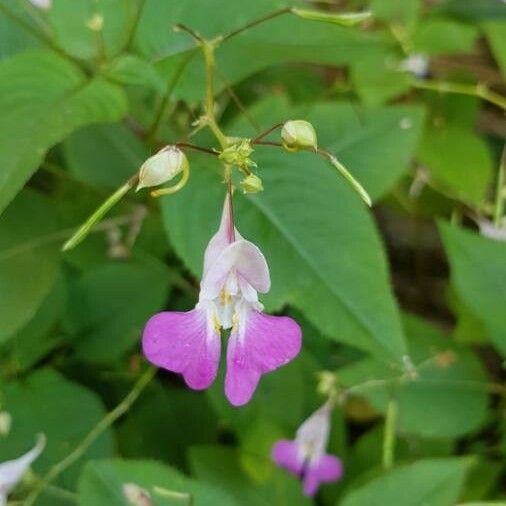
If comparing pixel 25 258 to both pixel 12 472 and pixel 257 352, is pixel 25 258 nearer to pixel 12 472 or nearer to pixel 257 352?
pixel 12 472

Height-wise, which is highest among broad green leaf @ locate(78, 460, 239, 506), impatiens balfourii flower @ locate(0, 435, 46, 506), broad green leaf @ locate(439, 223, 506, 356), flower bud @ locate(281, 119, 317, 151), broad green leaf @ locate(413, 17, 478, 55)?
flower bud @ locate(281, 119, 317, 151)

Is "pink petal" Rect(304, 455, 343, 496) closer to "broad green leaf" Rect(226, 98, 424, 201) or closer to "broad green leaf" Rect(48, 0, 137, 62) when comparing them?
"broad green leaf" Rect(226, 98, 424, 201)

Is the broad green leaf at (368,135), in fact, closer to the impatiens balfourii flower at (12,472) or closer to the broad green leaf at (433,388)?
the broad green leaf at (433,388)

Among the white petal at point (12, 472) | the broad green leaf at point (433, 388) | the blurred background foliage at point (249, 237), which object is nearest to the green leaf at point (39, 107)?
the blurred background foliage at point (249, 237)

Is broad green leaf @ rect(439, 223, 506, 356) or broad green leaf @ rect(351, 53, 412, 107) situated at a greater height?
broad green leaf @ rect(351, 53, 412, 107)

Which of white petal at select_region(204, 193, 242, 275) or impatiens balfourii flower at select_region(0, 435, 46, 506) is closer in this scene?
white petal at select_region(204, 193, 242, 275)

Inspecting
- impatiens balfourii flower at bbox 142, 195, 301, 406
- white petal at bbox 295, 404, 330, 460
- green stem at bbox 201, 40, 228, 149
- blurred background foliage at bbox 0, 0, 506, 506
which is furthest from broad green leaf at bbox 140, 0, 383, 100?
white petal at bbox 295, 404, 330, 460

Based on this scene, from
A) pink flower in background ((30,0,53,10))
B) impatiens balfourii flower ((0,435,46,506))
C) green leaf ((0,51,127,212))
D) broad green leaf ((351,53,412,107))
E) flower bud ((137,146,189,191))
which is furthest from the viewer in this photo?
broad green leaf ((351,53,412,107))
